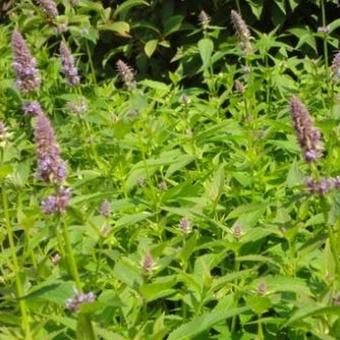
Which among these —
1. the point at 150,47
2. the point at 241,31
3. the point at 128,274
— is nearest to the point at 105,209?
the point at 128,274

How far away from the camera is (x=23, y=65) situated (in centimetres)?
284

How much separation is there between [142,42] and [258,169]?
269 cm

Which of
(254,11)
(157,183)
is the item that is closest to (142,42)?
(254,11)

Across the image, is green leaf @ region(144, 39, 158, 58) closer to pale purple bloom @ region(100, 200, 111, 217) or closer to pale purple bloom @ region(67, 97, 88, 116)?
pale purple bloom @ region(67, 97, 88, 116)

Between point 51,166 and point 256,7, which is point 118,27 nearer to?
point 256,7

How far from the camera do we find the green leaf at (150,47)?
556cm

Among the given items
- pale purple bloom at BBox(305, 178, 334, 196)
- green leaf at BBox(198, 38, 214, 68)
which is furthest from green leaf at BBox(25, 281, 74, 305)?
green leaf at BBox(198, 38, 214, 68)

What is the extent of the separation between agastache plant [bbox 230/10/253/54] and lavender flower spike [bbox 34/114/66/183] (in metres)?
2.04

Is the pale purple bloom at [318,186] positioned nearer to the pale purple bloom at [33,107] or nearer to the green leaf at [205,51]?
the pale purple bloom at [33,107]

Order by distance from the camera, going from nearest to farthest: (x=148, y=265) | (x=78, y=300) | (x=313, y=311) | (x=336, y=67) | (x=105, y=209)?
(x=313, y=311)
(x=78, y=300)
(x=148, y=265)
(x=105, y=209)
(x=336, y=67)

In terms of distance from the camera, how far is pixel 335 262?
7.52 feet

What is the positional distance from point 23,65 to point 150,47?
284 cm

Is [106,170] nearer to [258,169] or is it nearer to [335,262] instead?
[258,169]

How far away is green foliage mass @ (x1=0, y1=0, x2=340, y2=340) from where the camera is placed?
229cm
